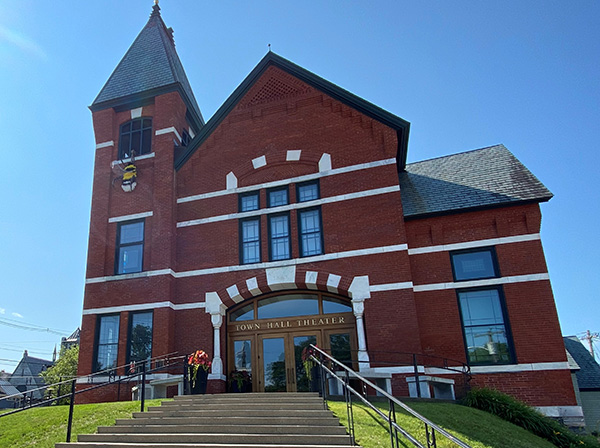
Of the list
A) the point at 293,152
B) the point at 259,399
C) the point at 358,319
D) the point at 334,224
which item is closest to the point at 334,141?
the point at 293,152

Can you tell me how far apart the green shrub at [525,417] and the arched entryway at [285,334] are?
12.4ft

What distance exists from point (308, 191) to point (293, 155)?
1.35 m

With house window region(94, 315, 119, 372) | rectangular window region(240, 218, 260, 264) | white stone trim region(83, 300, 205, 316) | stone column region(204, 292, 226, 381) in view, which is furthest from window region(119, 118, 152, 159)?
stone column region(204, 292, 226, 381)

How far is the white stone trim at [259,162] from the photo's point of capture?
1716cm

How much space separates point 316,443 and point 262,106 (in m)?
12.5

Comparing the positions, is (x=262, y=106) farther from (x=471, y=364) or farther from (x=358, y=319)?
(x=471, y=364)

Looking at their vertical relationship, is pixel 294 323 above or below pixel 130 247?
below

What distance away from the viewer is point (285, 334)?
50.4 feet

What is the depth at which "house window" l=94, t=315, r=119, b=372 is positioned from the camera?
52.5 ft

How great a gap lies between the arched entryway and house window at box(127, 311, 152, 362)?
2.46m

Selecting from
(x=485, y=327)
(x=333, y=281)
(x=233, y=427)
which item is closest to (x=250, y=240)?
(x=333, y=281)

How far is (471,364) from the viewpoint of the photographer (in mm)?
14117

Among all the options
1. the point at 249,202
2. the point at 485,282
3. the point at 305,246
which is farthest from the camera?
the point at 249,202

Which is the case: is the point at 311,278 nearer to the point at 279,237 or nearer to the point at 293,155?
the point at 279,237
